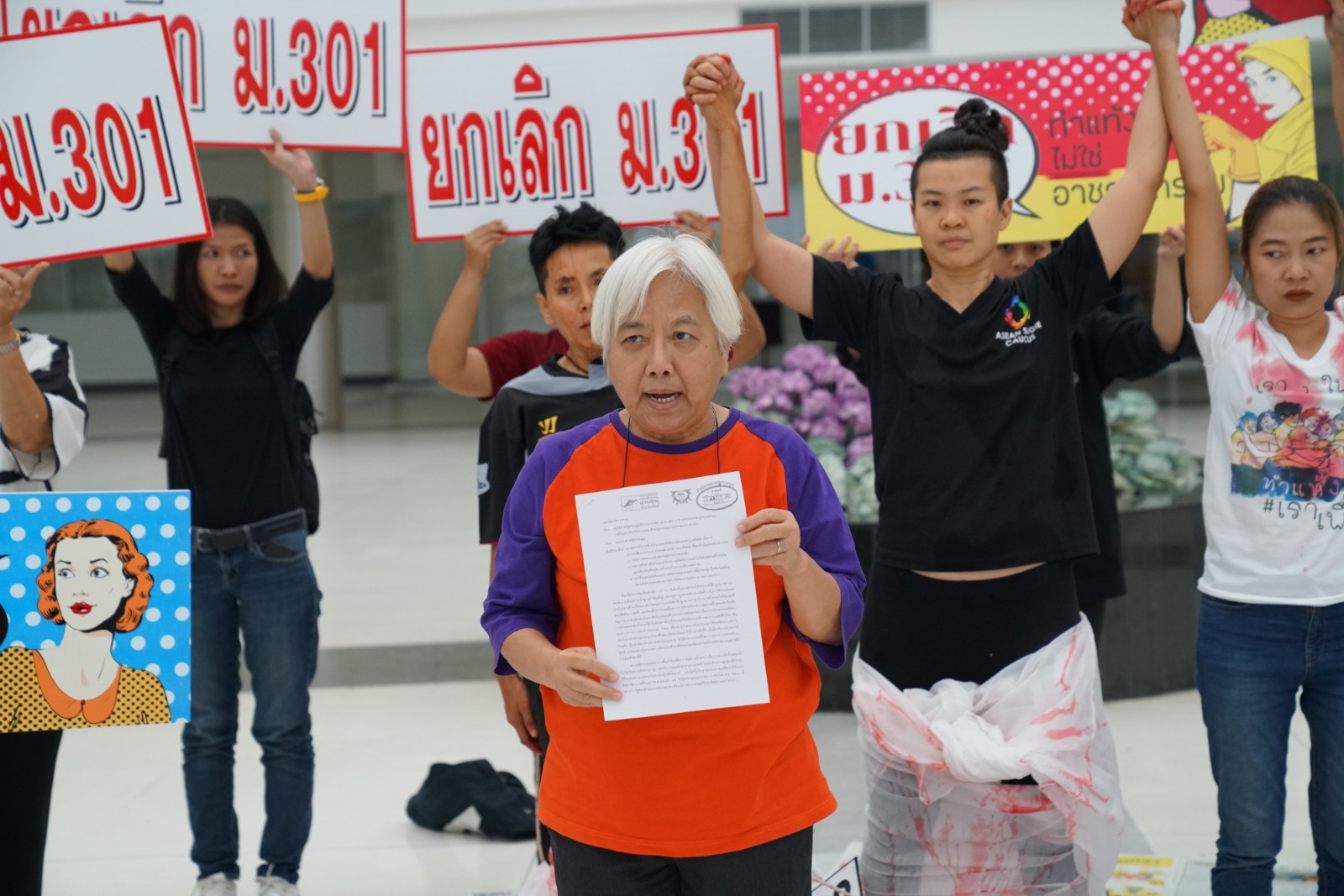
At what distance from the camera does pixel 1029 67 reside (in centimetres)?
349

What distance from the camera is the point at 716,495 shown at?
1.80m

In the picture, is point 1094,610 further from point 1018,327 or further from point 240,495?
point 240,495

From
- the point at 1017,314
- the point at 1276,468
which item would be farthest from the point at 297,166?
the point at 1276,468

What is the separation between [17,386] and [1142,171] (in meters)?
2.24

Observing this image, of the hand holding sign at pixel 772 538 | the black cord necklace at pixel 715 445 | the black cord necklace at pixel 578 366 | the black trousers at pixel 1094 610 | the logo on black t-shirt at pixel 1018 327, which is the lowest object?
the black trousers at pixel 1094 610

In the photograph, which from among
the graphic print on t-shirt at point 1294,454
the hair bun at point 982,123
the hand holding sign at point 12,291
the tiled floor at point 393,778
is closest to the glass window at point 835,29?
the tiled floor at point 393,778

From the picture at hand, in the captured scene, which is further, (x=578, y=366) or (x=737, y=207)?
(x=578, y=366)

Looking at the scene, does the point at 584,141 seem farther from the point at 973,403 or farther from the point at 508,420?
the point at 973,403

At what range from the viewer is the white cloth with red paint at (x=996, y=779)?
2.52 meters

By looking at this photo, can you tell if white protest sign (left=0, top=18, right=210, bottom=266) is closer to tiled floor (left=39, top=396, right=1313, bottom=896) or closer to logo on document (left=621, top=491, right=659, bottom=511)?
tiled floor (left=39, top=396, right=1313, bottom=896)

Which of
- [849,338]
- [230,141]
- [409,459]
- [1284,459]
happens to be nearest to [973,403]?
[849,338]

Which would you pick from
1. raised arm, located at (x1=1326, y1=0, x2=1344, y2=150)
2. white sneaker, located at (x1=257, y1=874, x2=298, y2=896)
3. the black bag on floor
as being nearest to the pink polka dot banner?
raised arm, located at (x1=1326, y1=0, x2=1344, y2=150)

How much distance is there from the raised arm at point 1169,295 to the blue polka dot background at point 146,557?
2.05 meters

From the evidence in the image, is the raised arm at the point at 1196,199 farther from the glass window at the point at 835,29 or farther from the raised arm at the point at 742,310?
Answer: the glass window at the point at 835,29
